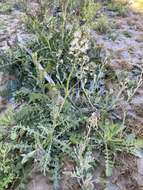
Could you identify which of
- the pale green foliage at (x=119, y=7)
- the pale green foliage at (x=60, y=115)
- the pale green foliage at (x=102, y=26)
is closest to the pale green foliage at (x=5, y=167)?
the pale green foliage at (x=60, y=115)

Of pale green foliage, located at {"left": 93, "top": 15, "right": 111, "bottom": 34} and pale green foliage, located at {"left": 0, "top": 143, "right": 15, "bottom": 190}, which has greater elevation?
pale green foliage, located at {"left": 93, "top": 15, "right": 111, "bottom": 34}

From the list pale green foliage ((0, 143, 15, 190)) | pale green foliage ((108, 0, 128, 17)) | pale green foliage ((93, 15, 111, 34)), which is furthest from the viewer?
pale green foliage ((108, 0, 128, 17))

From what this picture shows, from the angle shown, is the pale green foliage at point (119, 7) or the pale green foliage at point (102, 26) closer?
the pale green foliage at point (102, 26)

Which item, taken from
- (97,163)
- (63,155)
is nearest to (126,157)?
(97,163)

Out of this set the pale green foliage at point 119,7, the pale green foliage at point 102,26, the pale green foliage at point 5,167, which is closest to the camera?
the pale green foliage at point 5,167

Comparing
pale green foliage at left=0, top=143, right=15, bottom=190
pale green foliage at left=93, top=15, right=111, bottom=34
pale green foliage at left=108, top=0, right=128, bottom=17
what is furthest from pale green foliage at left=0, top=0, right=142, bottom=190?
pale green foliage at left=108, top=0, right=128, bottom=17

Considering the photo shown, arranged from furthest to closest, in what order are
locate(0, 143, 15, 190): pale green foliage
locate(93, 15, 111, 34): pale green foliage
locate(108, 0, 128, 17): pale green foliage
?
1. locate(108, 0, 128, 17): pale green foliage
2. locate(93, 15, 111, 34): pale green foliage
3. locate(0, 143, 15, 190): pale green foliage

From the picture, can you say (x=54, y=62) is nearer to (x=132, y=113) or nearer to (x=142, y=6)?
(x=132, y=113)

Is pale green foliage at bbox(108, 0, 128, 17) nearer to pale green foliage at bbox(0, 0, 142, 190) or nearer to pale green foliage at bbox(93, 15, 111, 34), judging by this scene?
pale green foliage at bbox(93, 15, 111, 34)

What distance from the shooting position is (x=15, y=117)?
2.69 metres

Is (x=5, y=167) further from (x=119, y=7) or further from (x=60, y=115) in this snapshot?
(x=119, y=7)

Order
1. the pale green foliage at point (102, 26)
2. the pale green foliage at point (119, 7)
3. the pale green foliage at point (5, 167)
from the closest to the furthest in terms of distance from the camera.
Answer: the pale green foliage at point (5, 167) → the pale green foliage at point (102, 26) → the pale green foliage at point (119, 7)

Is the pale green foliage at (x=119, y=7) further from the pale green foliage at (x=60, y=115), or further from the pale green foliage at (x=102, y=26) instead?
the pale green foliage at (x=60, y=115)

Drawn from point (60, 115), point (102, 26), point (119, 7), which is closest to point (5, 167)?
point (60, 115)
